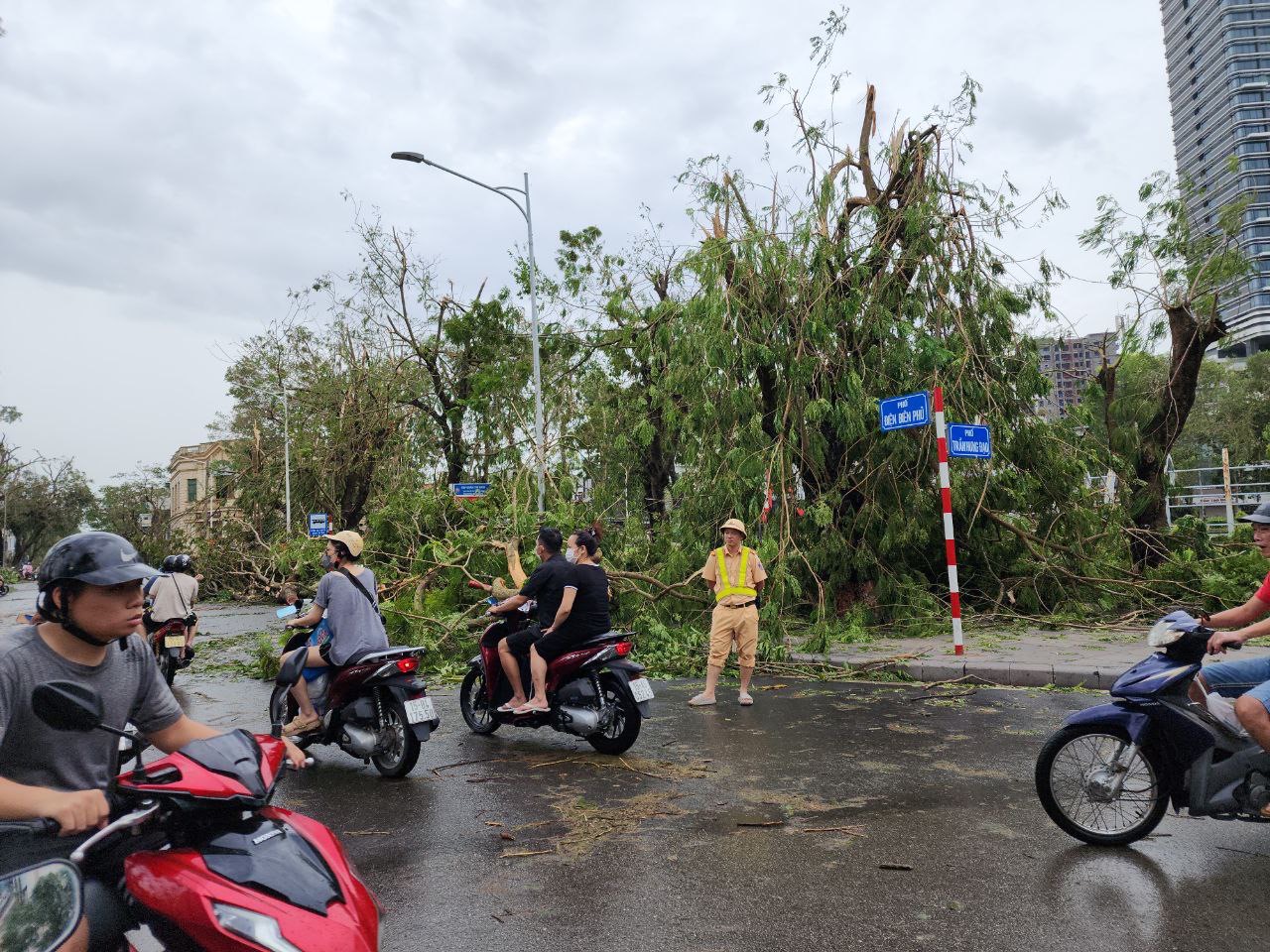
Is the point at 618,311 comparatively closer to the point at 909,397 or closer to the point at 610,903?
the point at 909,397

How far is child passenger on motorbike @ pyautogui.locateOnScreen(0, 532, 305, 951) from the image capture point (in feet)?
7.48

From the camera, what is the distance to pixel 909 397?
1138cm

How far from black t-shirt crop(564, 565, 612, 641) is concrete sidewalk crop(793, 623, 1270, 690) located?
4322 millimetres

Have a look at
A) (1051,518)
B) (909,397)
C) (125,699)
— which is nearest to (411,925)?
(125,699)

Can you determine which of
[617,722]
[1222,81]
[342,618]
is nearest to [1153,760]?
[617,722]

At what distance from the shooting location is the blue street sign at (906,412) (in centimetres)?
1134

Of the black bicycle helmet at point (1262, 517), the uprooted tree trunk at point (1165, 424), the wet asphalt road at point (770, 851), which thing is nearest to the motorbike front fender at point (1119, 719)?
the wet asphalt road at point (770, 851)

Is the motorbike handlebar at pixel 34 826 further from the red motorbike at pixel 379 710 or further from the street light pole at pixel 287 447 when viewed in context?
the street light pole at pixel 287 447

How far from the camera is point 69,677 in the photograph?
254 cm

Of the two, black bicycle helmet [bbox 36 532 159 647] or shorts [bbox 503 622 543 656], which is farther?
shorts [bbox 503 622 543 656]

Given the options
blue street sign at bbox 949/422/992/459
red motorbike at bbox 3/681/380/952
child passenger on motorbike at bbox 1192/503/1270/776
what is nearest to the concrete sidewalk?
blue street sign at bbox 949/422/992/459

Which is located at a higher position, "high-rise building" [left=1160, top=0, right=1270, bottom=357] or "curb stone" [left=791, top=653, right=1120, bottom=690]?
"high-rise building" [left=1160, top=0, right=1270, bottom=357]

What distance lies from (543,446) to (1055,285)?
8247mm

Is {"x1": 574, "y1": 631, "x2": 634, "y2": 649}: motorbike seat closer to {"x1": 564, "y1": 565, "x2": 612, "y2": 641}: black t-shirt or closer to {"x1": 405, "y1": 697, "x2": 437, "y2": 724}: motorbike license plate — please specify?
{"x1": 564, "y1": 565, "x2": 612, "y2": 641}: black t-shirt
